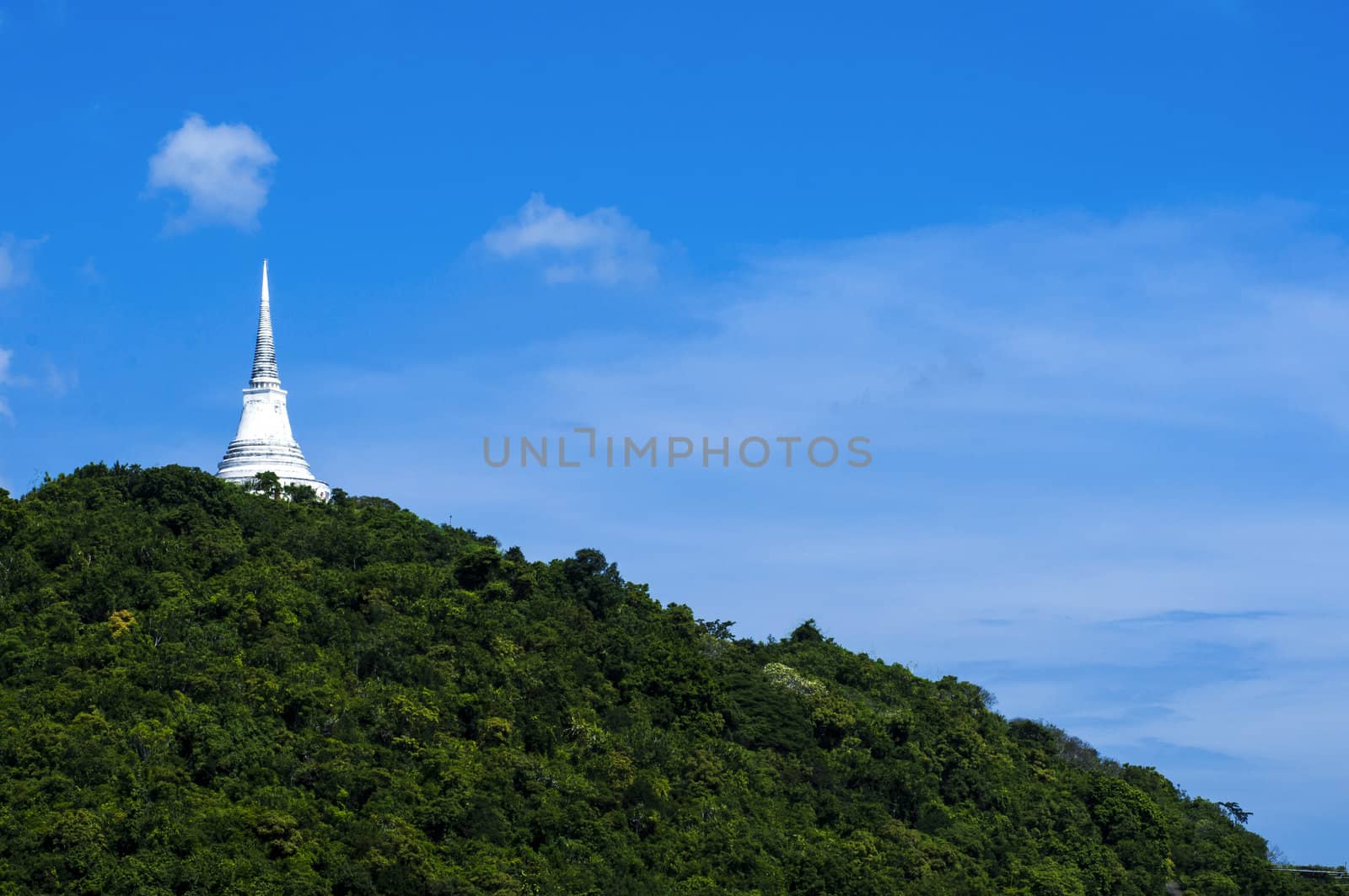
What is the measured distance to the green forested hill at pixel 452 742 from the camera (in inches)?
2064

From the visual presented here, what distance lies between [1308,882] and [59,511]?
56.6 meters

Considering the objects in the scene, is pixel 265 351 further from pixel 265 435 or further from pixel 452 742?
pixel 452 742

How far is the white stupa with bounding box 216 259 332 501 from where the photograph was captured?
91.1 m

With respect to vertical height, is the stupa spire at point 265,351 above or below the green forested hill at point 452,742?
above

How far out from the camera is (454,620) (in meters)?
69.6

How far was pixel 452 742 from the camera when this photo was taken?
59906 millimetres

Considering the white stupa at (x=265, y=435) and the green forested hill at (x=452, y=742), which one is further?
the white stupa at (x=265, y=435)

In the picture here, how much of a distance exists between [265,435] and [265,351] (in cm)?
499

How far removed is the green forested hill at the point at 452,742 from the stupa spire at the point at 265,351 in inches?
469


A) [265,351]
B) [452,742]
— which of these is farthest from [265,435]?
→ [452,742]

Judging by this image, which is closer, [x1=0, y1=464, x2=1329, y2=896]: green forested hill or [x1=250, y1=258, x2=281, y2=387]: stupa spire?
[x1=0, y1=464, x2=1329, y2=896]: green forested hill

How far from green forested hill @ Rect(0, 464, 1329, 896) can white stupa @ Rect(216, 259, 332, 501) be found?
6661mm

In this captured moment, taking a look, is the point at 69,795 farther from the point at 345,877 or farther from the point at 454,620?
the point at 454,620

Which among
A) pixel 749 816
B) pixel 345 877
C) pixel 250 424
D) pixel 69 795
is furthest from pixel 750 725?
pixel 250 424
